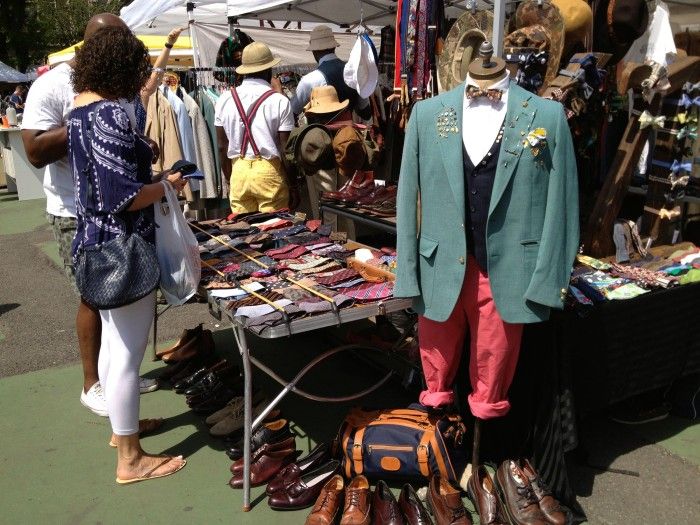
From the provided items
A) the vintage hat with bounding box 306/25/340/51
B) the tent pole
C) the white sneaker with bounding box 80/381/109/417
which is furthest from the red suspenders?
the tent pole

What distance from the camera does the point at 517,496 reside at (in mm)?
2596

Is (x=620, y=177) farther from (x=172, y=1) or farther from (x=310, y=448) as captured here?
(x=172, y=1)

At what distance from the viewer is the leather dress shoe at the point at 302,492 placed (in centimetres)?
276

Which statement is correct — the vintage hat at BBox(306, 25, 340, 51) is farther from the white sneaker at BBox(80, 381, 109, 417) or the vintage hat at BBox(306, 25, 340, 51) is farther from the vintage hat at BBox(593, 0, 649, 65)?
the white sneaker at BBox(80, 381, 109, 417)

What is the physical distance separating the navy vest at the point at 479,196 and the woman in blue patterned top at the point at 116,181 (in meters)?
1.25

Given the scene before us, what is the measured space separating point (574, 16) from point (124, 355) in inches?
98.0

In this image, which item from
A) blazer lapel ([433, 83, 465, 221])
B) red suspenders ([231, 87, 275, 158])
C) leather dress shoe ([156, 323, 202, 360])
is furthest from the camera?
red suspenders ([231, 87, 275, 158])

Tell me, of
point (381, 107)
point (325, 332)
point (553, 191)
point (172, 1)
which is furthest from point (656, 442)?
point (172, 1)

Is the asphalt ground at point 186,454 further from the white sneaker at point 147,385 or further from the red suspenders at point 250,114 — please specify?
the red suspenders at point 250,114

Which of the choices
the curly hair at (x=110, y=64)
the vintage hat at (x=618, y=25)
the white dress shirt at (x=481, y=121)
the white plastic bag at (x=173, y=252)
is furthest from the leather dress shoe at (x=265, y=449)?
the vintage hat at (x=618, y=25)

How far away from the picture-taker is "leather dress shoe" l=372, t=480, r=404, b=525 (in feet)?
8.41

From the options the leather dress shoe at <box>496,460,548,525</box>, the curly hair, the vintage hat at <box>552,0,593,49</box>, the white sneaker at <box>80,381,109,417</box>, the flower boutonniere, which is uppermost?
the vintage hat at <box>552,0,593,49</box>

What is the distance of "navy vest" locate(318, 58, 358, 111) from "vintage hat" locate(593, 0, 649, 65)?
2.11 metres

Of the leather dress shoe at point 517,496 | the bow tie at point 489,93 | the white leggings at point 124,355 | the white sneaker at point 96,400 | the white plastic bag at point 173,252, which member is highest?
the bow tie at point 489,93
